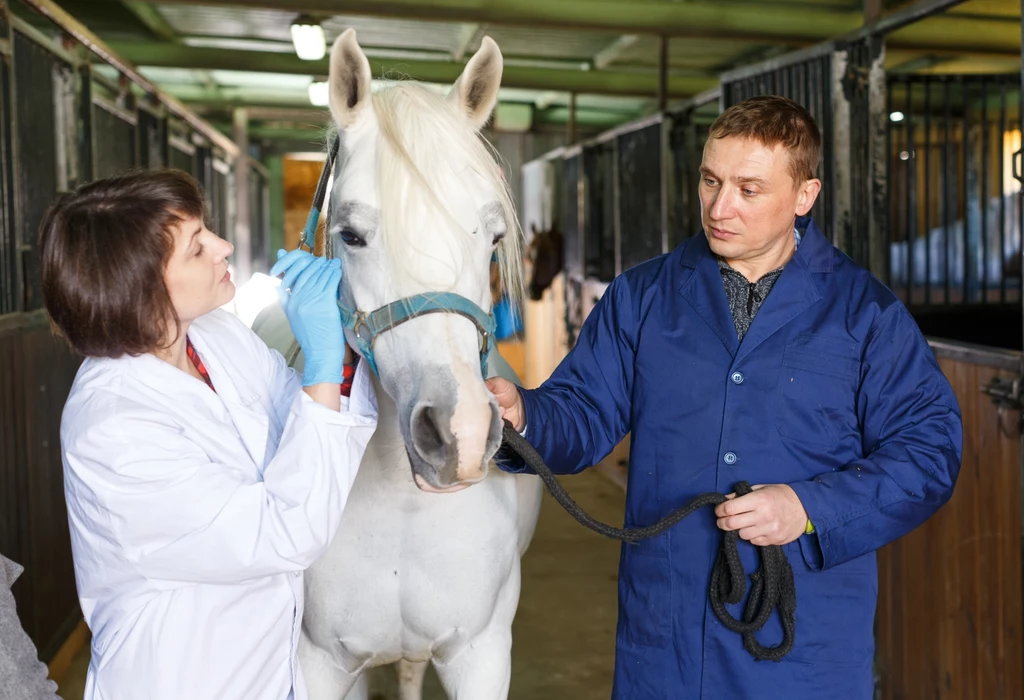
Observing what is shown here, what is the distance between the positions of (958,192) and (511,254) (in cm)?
740

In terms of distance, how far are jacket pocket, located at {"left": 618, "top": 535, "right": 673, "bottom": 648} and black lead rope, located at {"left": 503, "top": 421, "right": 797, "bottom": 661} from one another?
0.28ft

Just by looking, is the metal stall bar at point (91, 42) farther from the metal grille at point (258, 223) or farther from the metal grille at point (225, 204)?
the metal grille at point (258, 223)

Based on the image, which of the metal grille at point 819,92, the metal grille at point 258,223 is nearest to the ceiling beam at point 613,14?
the metal grille at point 819,92

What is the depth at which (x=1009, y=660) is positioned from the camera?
2.07 metres

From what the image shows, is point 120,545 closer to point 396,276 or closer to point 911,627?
point 396,276

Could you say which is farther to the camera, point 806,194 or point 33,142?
point 33,142

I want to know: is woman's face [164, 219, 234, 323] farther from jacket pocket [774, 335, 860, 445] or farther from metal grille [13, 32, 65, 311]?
metal grille [13, 32, 65, 311]

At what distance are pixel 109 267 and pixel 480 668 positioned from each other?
0.93 meters

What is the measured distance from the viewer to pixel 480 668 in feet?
5.28

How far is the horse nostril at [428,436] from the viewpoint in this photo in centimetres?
114

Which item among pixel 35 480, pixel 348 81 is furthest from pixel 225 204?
pixel 348 81

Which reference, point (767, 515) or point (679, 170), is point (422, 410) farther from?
point (679, 170)

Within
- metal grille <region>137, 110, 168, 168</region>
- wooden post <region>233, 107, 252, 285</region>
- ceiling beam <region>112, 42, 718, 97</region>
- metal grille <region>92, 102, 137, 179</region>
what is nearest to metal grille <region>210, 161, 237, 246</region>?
wooden post <region>233, 107, 252, 285</region>

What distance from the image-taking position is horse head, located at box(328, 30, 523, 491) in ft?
3.77
